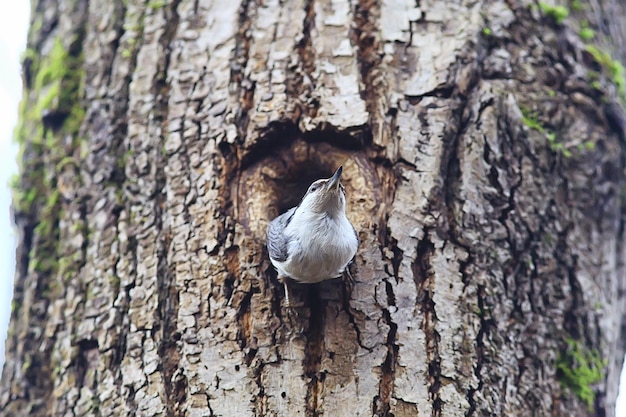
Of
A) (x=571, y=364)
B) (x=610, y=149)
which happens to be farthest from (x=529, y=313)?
(x=610, y=149)

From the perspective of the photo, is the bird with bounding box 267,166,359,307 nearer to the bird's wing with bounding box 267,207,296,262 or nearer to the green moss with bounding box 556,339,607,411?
the bird's wing with bounding box 267,207,296,262

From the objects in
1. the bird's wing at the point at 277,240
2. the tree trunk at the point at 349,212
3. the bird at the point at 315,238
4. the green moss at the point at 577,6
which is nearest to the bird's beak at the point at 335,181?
the bird at the point at 315,238

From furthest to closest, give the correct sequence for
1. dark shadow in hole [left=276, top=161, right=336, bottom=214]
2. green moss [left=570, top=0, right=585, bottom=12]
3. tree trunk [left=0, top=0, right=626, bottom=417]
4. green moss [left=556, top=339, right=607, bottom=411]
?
green moss [left=570, top=0, right=585, bottom=12] < dark shadow in hole [left=276, top=161, right=336, bottom=214] < green moss [left=556, top=339, right=607, bottom=411] < tree trunk [left=0, top=0, right=626, bottom=417]

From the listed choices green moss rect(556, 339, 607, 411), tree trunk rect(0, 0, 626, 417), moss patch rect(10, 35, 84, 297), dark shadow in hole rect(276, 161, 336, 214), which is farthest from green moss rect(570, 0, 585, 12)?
moss patch rect(10, 35, 84, 297)

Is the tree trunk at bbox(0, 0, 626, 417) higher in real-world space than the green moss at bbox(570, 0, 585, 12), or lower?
lower

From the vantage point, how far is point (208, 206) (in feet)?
10.2

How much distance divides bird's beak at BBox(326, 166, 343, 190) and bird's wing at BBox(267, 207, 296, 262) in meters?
0.24

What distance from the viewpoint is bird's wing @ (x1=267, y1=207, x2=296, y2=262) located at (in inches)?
120

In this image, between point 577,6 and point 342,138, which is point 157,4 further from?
point 577,6

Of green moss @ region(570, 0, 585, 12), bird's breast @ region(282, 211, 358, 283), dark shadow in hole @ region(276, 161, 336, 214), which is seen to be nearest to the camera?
bird's breast @ region(282, 211, 358, 283)

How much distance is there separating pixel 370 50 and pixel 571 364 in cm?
150

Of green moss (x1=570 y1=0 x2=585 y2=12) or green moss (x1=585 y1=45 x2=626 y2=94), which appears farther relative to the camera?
green moss (x1=570 y1=0 x2=585 y2=12)

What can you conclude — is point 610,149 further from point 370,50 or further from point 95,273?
point 95,273

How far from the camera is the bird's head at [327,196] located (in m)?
3.14
